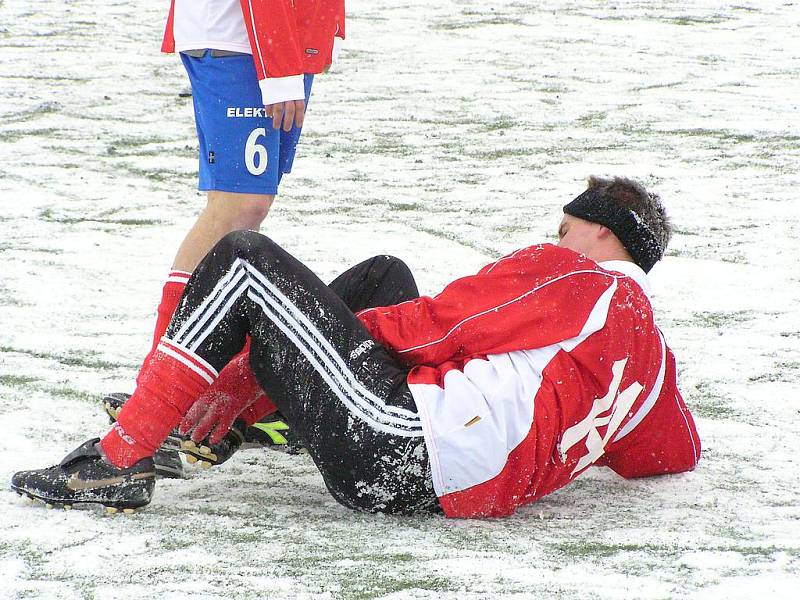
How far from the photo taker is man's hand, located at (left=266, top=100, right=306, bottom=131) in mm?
3081

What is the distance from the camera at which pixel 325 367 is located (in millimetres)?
2381

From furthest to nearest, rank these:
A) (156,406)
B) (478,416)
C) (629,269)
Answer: (629,269) → (156,406) → (478,416)

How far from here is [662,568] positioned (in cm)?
210

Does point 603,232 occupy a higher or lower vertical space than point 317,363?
higher

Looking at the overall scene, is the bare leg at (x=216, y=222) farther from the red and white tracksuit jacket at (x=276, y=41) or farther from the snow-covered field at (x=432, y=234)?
the snow-covered field at (x=432, y=234)

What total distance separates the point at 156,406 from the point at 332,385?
0.35 meters

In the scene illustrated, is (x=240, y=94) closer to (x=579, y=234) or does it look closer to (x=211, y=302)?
(x=211, y=302)

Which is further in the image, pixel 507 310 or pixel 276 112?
pixel 276 112

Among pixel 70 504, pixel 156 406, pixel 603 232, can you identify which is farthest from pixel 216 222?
pixel 603 232

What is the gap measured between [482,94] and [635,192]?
505cm

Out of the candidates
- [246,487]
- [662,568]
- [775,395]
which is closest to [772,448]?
[775,395]

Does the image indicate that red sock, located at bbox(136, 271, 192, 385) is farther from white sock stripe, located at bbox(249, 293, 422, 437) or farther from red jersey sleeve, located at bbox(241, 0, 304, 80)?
white sock stripe, located at bbox(249, 293, 422, 437)

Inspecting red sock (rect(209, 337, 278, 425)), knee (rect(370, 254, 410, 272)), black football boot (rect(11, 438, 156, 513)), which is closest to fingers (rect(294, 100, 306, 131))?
knee (rect(370, 254, 410, 272))

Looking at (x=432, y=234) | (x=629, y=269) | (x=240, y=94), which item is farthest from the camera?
(x=432, y=234)
